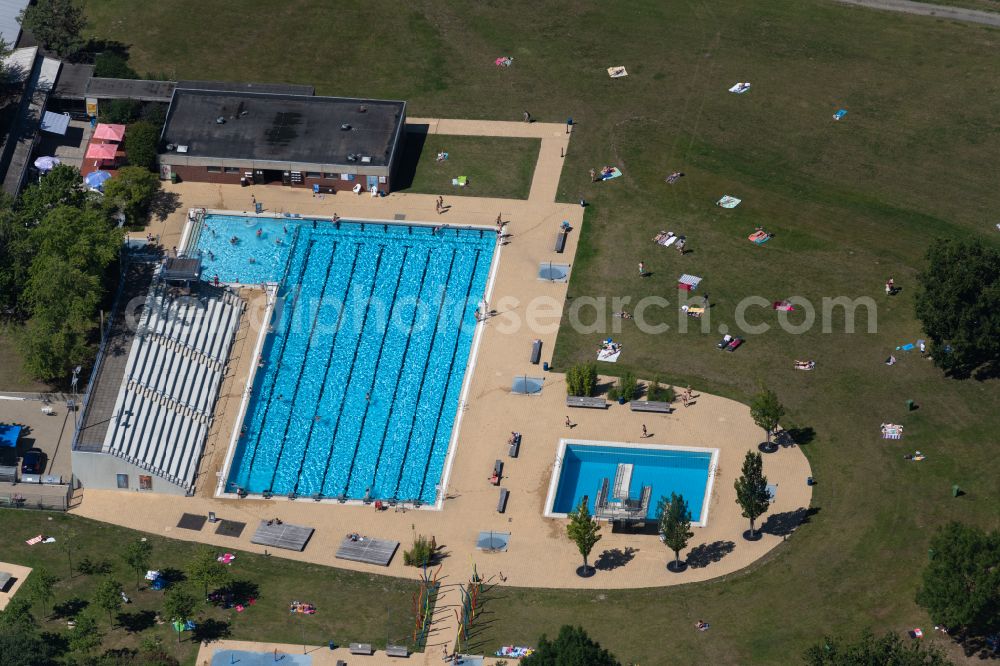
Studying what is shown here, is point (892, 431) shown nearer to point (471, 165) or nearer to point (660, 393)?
point (660, 393)

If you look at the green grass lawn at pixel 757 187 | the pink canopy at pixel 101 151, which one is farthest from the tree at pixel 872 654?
the pink canopy at pixel 101 151

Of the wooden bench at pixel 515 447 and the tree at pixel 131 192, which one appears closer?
the wooden bench at pixel 515 447

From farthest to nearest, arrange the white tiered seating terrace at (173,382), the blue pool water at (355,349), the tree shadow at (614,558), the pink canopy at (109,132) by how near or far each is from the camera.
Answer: the pink canopy at (109,132) → the blue pool water at (355,349) → the white tiered seating terrace at (173,382) → the tree shadow at (614,558)

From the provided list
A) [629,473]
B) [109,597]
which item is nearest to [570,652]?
[629,473]

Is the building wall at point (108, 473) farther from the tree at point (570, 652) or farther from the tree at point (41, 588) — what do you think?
the tree at point (570, 652)

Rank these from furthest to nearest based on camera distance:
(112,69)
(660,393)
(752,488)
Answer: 1. (112,69)
2. (660,393)
3. (752,488)
